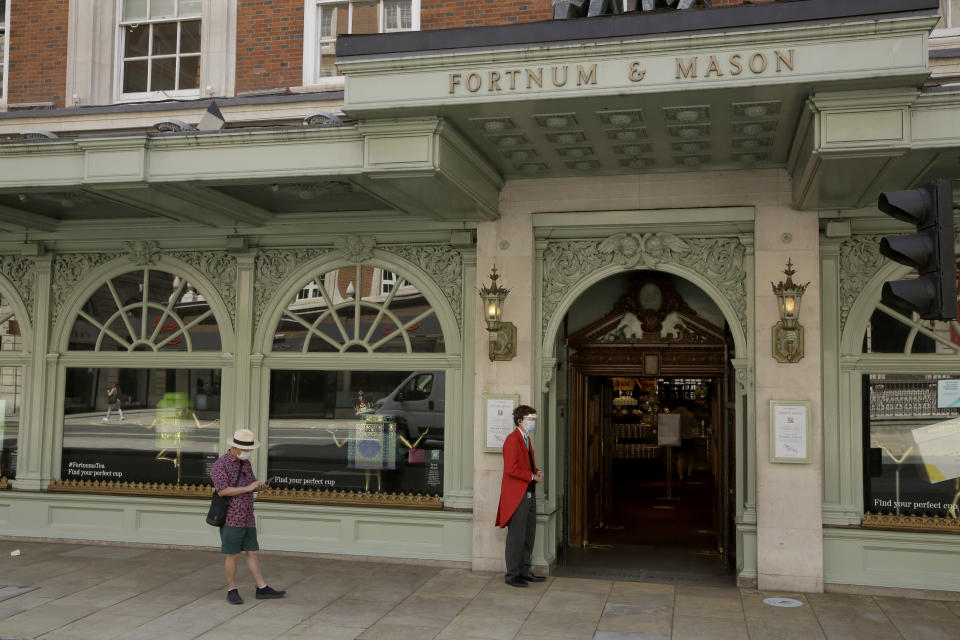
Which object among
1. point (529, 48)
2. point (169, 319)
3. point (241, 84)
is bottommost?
point (169, 319)

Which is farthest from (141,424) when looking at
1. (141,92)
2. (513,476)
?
(513,476)

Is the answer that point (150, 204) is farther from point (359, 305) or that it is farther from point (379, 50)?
point (379, 50)

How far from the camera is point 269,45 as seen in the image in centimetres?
1099

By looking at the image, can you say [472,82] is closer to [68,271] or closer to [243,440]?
[243,440]

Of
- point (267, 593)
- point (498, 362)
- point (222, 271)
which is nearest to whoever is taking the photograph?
point (267, 593)

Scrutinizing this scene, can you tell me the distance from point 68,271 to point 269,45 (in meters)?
3.82

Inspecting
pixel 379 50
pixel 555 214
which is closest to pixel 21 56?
pixel 379 50

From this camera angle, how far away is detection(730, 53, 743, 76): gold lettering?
22.7 ft

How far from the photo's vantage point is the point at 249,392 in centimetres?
1052

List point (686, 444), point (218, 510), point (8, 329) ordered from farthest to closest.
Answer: point (686, 444) → point (8, 329) → point (218, 510)

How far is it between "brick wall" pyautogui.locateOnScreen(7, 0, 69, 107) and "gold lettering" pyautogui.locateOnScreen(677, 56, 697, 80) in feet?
27.3

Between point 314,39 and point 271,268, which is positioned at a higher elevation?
point 314,39

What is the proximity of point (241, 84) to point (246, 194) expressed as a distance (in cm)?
215

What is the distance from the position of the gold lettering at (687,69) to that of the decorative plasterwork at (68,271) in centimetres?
747
